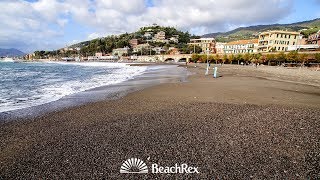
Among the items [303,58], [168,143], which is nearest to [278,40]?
[303,58]

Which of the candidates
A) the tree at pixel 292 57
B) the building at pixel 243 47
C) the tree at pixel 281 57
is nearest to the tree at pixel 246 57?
the tree at pixel 281 57

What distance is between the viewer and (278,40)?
96.1m

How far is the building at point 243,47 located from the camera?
11162 cm

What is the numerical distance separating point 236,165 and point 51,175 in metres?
4.23

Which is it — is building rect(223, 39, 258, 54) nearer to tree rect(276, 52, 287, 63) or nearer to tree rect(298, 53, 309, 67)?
tree rect(276, 52, 287, 63)

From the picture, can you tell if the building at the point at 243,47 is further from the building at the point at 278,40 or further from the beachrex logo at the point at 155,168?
the beachrex logo at the point at 155,168

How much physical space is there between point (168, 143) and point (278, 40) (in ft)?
354

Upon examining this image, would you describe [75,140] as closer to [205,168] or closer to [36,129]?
[36,129]

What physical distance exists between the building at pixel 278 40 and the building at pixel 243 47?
→ 347 inches

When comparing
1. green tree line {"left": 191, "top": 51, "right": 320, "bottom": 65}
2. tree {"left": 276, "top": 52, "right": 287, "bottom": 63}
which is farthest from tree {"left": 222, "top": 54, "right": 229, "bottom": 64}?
tree {"left": 276, "top": 52, "right": 287, "bottom": 63}

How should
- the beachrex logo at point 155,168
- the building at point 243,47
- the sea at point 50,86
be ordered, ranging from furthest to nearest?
1. the building at point 243,47
2. the sea at point 50,86
3. the beachrex logo at point 155,168

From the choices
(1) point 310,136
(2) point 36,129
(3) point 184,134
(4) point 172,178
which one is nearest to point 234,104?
(1) point 310,136

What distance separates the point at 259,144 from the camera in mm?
6102

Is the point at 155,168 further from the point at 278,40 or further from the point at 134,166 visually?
the point at 278,40
